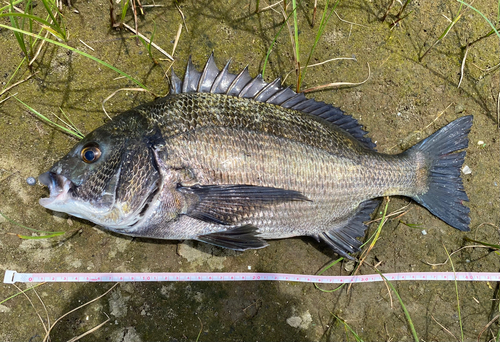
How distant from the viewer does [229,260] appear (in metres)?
2.55

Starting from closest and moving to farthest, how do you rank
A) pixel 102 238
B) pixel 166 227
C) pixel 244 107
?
1. pixel 166 227
2. pixel 244 107
3. pixel 102 238

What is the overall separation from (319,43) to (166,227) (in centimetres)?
220

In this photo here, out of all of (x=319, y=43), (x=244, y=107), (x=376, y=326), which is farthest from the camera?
(x=319, y=43)

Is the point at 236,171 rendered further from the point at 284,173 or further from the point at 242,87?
the point at 242,87

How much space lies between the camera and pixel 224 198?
2.09 meters

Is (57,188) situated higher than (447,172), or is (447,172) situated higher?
(447,172)

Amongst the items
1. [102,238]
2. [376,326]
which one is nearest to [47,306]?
[102,238]

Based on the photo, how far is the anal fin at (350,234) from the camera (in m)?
2.51

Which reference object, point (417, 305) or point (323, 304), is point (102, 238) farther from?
point (417, 305)

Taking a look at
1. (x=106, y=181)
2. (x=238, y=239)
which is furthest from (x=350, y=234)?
(x=106, y=181)

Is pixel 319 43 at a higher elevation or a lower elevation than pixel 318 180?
higher

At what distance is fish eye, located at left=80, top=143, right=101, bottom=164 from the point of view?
199 cm

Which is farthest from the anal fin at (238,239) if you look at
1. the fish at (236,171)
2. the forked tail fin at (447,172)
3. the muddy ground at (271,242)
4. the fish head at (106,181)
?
the forked tail fin at (447,172)

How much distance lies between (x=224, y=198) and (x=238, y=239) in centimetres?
32
